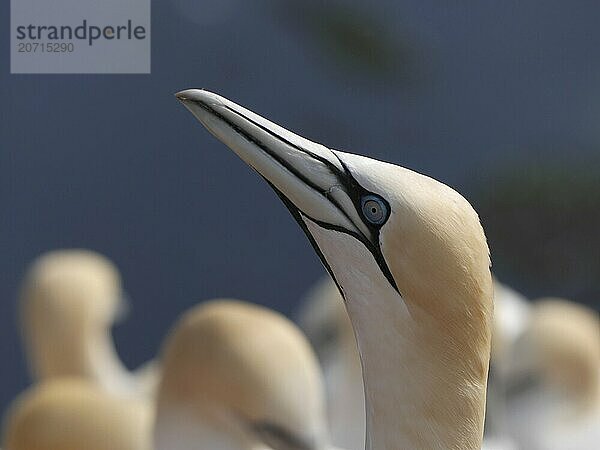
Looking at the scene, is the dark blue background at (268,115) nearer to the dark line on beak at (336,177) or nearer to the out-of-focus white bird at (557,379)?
the out-of-focus white bird at (557,379)

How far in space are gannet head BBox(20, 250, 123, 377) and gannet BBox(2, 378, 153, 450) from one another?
333 mm

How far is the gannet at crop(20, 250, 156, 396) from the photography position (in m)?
1.90

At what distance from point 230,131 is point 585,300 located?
1262 millimetres

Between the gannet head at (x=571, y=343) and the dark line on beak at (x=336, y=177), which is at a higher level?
the dark line on beak at (x=336, y=177)

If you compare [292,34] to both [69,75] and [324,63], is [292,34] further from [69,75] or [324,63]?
[69,75]

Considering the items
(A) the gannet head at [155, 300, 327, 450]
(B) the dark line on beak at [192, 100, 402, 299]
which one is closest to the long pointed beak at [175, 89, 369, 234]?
(B) the dark line on beak at [192, 100, 402, 299]

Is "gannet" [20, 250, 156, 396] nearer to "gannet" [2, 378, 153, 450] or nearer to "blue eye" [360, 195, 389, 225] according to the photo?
"gannet" [2, 378, 153, 450]

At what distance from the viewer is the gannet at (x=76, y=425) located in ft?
5.06
